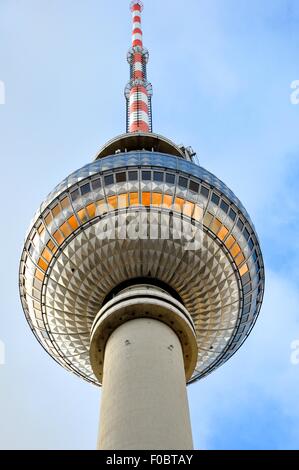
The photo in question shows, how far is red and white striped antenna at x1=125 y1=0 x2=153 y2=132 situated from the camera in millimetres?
41781

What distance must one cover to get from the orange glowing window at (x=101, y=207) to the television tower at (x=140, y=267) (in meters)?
0.05

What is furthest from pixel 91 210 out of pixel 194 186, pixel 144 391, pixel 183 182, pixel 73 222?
pixel 144 391

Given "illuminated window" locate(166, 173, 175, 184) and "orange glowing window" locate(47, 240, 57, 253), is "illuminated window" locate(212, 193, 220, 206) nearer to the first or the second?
"illuminated window" locate(166, 173, 175, 184)

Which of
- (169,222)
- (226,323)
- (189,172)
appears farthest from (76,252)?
(226,323)

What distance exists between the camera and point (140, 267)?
90.2 feet

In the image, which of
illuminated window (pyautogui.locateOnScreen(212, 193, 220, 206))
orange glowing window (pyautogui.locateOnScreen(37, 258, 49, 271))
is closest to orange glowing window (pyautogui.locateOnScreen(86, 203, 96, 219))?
orange glowing window (pyautogui.locateOnScreen(37, 258, 49, 271))

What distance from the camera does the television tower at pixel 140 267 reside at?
25391 mm

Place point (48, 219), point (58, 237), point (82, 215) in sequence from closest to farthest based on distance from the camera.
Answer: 1. point (82, 215)
2. point (58, 237)
3. point (48, 219)

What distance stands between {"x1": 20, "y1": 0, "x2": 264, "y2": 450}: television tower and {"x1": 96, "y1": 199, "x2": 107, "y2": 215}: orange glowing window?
5 centimetres

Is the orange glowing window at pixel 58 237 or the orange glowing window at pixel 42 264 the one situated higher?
the orange glowing window at pixel 58 237

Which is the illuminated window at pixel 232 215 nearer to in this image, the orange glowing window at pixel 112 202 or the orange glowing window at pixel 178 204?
the orange glowing window at pixel 178 204

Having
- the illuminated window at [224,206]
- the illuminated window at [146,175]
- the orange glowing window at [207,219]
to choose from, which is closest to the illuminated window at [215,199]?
the illuminated window at [224,206]

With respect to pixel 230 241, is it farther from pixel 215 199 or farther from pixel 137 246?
pixel 137 246

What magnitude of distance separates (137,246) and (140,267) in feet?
3.37
